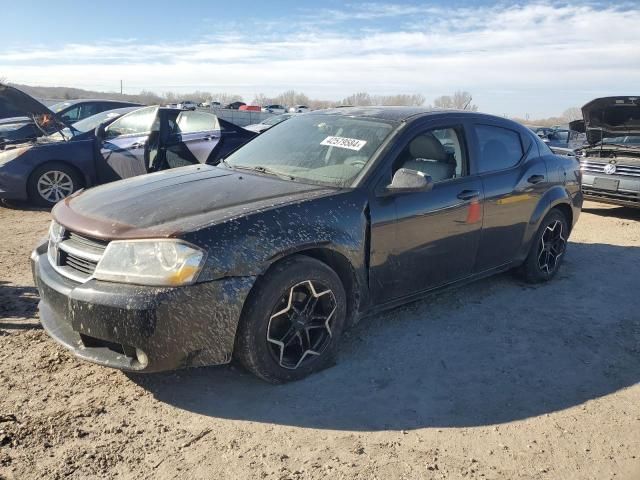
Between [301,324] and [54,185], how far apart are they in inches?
239

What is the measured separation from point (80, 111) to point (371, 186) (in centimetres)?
1148

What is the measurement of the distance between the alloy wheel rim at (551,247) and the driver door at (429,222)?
1274 mm

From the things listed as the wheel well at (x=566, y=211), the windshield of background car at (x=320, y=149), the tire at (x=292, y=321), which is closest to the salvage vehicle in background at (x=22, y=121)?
the windshield of background car at (x=320, y=149)

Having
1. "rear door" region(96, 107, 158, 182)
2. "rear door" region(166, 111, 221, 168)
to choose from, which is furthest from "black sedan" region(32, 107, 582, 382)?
"rear door" region(96, 107, 158, 182)

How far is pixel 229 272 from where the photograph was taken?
111 inches

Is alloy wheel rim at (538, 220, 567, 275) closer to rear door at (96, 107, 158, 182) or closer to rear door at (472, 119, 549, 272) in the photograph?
rear door at (472, 119, 549, 272)

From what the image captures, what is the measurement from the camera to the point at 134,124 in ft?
26.4

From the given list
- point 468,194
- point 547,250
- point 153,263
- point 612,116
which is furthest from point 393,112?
point 612,116

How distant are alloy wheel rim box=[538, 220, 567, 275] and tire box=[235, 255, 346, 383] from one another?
269 centimetres

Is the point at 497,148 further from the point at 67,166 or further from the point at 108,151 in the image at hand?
the point at 67,166

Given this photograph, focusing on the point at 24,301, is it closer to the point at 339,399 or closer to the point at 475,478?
the point at 339,399

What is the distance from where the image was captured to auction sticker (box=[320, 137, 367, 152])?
3.85 metres

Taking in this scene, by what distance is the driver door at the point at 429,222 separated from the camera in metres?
3.61

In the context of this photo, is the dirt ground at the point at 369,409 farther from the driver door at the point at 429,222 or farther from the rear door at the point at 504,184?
the rear door at the point at 504,184
